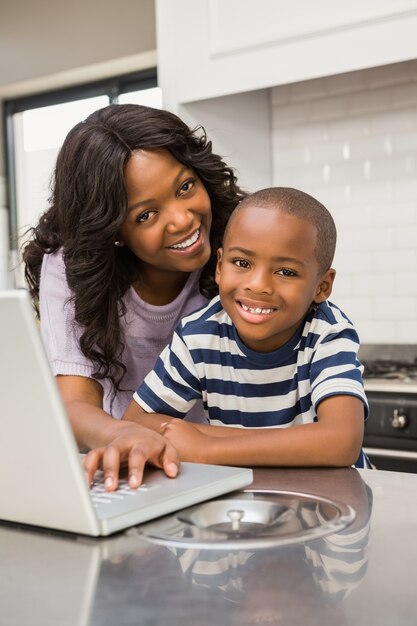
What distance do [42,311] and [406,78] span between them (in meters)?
1.77

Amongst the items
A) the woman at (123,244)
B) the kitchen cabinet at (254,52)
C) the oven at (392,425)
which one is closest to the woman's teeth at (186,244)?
the woman at (123,244)

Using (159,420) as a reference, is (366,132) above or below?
above

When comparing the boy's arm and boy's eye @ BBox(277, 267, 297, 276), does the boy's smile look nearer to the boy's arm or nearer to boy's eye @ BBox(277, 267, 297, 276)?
boy's eye @ BBox(277, 267, 297, 276)

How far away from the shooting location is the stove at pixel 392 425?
239 centimetres

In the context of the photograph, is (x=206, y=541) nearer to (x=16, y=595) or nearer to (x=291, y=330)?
(x=16, y=595)

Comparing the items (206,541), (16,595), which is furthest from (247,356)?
(16,595)

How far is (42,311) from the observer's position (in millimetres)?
1671

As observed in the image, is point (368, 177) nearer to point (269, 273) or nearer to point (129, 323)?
point (129, 323)

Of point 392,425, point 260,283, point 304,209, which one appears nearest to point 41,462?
point 260,283

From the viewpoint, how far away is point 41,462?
0.77m

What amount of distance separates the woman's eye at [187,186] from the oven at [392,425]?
3.51ft

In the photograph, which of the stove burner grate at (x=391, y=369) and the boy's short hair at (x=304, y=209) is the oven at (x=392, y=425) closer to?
the stove burner grate at (x=391, y=369)

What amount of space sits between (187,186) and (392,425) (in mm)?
1132

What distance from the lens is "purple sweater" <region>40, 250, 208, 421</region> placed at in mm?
1628
